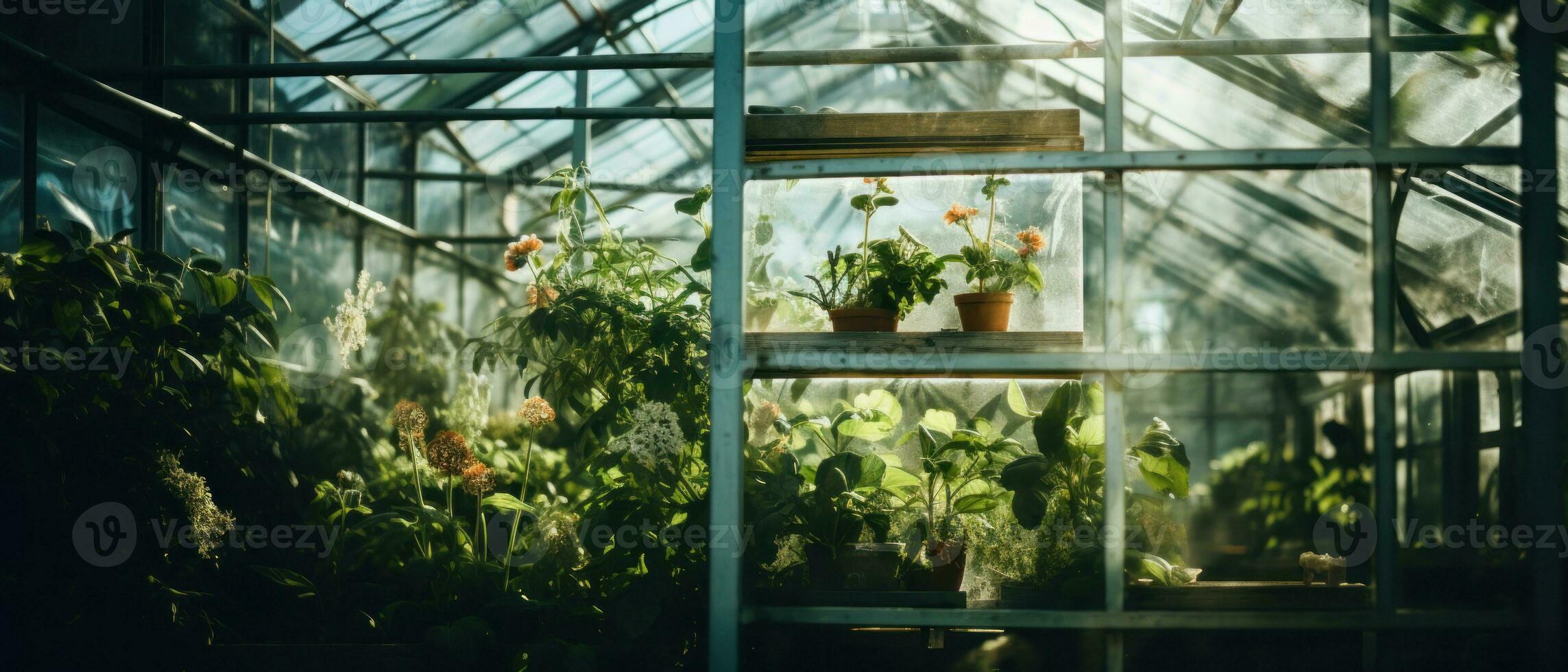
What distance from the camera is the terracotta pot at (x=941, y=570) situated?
254 centimetres

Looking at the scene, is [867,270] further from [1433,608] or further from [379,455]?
[379,455]

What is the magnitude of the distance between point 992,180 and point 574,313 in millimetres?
1440

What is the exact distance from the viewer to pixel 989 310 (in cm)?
250

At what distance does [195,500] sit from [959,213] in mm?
2294

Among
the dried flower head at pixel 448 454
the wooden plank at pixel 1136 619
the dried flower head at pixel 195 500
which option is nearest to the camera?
the wooden plank at pixel 1136 619

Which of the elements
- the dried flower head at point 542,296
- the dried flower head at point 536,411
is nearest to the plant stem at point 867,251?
the dried flower head at point 542,296

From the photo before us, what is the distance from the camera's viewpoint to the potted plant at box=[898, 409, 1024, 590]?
254 centimetres

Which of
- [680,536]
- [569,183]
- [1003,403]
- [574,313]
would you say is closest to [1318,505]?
[1003,403]

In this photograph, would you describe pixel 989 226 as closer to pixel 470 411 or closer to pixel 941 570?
pixel 941 570

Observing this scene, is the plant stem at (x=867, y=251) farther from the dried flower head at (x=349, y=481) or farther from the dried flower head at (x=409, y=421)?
the dried flower head at (x=349, y=481)

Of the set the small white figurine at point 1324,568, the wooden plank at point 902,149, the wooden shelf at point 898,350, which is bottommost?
the small white figurine at point 1324,568

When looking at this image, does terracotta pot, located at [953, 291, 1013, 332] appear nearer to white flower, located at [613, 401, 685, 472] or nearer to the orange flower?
white flower, located at [613, 401, 685, 472]

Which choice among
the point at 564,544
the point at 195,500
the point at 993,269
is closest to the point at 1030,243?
the point at 993,269

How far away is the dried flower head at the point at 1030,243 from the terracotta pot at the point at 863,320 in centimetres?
37
